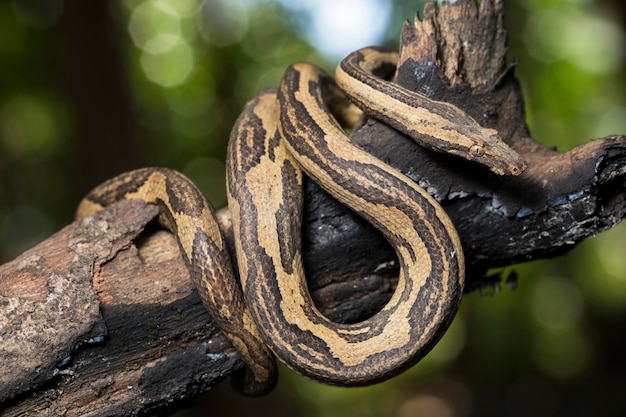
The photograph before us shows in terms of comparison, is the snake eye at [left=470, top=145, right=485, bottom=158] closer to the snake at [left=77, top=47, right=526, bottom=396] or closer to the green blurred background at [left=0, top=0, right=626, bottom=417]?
the snake at [left=77, top=47, right=526, bottom=396]

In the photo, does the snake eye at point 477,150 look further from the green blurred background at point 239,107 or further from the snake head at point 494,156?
the green blurred background at point 239,107

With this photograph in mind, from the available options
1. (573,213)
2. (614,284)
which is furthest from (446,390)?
(573,213)

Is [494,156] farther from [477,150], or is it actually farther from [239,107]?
[239,107]

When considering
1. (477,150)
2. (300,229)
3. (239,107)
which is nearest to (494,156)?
(477,150)

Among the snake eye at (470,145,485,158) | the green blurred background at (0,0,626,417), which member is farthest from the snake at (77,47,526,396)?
the green blurred background at (0,0,626,417)

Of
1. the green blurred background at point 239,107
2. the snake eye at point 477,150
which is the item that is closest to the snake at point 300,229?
the snake eye at point 477,150

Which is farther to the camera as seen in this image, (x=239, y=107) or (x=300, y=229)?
(x=239, y=107)
